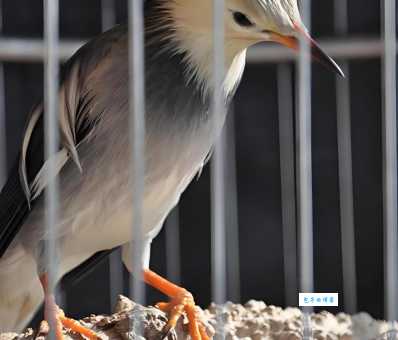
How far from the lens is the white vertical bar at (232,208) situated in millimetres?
2186

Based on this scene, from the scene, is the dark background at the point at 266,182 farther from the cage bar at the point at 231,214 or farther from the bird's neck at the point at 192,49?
the bird's neck at the point at 192,49

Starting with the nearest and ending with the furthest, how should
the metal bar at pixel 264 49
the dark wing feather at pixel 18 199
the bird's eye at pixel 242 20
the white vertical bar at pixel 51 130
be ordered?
the white vertical bar at pixel 51 130, the bird's eye at pixel 242 20, the dark wing feather at pixel 18 199, the metal bar at pixel 264 49

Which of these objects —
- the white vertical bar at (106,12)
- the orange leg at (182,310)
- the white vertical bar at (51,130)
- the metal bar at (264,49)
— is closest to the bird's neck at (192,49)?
the white vertical bar at (51,130)

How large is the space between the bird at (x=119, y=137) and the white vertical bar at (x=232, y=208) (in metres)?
0.63

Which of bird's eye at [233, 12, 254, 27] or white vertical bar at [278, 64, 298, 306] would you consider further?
white vertical bar at [278, 64, 298, 306]

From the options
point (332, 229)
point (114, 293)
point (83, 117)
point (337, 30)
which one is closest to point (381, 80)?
point (337, 30)

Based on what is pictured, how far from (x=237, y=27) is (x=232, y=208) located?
0.81 metres

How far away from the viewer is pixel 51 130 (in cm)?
135

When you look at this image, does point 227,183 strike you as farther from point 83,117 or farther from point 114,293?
point 83,117

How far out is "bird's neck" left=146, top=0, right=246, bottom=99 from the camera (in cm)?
149

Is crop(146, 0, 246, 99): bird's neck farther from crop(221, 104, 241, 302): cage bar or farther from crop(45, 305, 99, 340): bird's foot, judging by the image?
crop(221, 104, 241, 302): cage bar

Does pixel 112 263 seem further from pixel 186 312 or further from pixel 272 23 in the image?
pixel 272 23

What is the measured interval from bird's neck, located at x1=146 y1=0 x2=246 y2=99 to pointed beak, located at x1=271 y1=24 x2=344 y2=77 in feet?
0.30

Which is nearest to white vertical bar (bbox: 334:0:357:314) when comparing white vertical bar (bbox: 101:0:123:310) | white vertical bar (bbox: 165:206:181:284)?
white vertical bar (bbox: 165:206:181:284)
